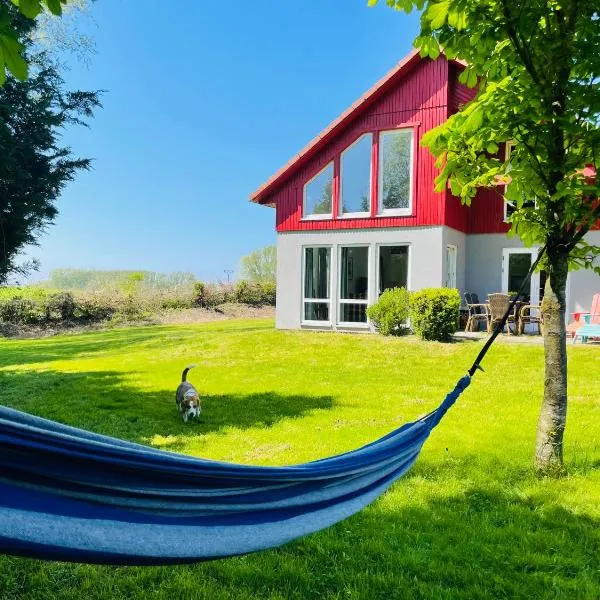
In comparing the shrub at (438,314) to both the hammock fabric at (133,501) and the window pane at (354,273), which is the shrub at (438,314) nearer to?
the window pane at (354,273)

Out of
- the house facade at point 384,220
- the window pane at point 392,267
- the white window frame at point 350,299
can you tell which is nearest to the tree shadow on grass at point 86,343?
the white window frame at point 350,299

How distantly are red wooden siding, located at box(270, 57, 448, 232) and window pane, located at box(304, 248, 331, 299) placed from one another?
628 millimetres

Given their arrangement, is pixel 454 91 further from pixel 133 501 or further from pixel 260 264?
pixel 260 264

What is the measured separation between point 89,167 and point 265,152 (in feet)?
129

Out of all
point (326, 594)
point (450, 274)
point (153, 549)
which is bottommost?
point (326, 594)

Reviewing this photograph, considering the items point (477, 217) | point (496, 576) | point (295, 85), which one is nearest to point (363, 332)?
point (477, 217)

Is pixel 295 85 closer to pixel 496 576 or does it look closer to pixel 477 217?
pixel 477 217

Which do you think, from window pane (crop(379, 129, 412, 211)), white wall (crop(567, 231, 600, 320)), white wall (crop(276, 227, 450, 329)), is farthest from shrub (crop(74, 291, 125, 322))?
white wall (crop(567, 231, 600, 320))

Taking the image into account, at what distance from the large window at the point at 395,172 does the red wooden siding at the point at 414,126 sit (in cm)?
17

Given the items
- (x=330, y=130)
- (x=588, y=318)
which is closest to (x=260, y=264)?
(x=330, y=130)

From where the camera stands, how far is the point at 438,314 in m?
10.5

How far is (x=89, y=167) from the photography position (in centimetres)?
1169

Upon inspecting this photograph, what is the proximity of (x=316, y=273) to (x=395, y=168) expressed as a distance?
3.18 metres

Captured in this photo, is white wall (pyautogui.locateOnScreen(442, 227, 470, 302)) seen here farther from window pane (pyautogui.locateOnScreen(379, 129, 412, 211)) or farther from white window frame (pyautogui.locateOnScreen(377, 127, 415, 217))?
window pane (pyautogui.locateOnScreen(379, 129, 412, 211))
